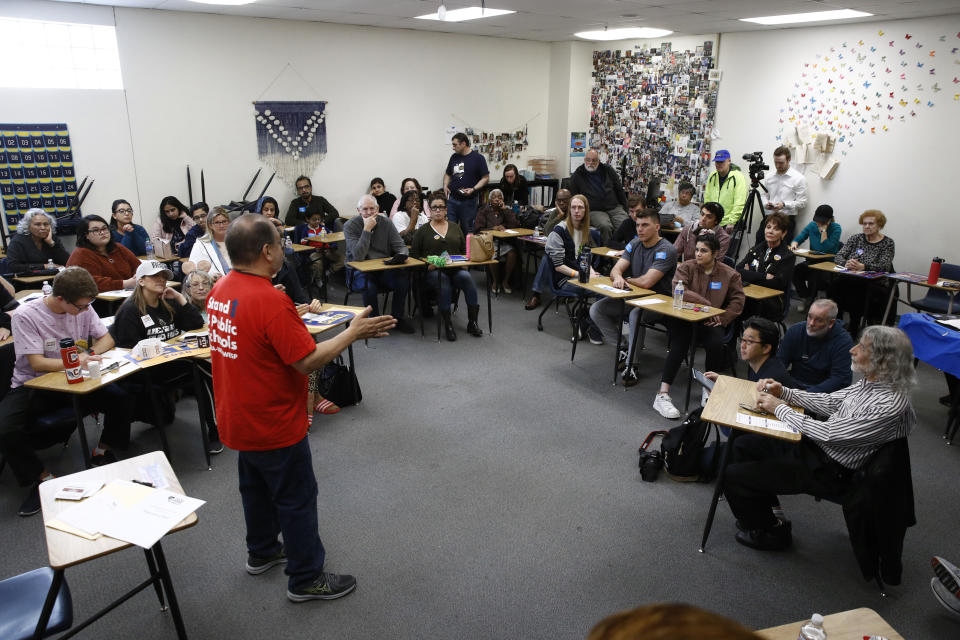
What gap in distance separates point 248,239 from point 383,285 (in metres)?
4.27

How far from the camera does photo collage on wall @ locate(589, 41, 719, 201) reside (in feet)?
29.1

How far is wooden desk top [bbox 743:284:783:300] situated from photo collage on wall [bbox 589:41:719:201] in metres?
3.76

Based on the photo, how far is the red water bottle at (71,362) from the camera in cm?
337

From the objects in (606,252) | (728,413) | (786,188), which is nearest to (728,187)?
(786,188)

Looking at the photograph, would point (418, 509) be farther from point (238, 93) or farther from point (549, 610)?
point (238, 93)

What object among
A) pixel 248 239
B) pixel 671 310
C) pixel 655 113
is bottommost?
pixel 671 310

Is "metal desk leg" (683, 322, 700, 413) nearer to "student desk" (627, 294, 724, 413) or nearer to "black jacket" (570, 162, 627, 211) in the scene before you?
"student desk" (627, 294, 724, 413)

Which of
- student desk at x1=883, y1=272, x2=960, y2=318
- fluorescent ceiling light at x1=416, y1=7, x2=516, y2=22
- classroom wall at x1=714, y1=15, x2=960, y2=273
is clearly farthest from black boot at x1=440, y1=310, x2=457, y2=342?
classroom wall at x1=714, y1=15, x2=960, y2=273

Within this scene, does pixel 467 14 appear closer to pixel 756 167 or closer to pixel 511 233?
pixel 511 233

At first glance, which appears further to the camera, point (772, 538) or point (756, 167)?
point (756, 167)

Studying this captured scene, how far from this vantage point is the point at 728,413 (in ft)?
10.2

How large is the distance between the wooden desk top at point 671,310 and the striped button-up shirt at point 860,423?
1.60 metres

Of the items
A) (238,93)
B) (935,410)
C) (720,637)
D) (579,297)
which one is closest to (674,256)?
(579,297)

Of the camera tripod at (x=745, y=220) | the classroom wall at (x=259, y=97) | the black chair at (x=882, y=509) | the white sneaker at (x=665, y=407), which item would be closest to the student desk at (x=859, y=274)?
the camera tripod at (x=745, y=220)
